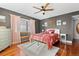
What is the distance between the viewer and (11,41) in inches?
61.3

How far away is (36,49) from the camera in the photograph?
1.57 m

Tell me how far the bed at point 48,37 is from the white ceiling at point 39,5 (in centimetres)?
32

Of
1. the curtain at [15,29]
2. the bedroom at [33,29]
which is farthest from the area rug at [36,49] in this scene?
the curtain at [15,29]

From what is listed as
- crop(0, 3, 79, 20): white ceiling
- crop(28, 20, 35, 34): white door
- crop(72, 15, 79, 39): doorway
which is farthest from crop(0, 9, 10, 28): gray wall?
crop(72, 15, 79, 39): doorway

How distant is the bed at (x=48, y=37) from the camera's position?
153 cm

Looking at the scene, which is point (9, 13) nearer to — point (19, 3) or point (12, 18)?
point (12, 18)

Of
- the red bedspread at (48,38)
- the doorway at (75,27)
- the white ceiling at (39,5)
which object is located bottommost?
the red bedspread at (48,38)

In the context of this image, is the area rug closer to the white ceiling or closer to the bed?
the bed

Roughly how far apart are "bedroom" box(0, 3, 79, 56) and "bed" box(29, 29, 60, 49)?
26 mm

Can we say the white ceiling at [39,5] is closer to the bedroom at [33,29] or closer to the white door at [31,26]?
the bedroom at [33,29]

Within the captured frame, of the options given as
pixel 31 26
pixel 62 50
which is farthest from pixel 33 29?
pixel 62 50

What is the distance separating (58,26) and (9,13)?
0.98m

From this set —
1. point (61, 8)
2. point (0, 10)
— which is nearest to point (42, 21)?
point (61, 8)

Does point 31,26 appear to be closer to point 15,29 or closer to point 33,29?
point 33,29
